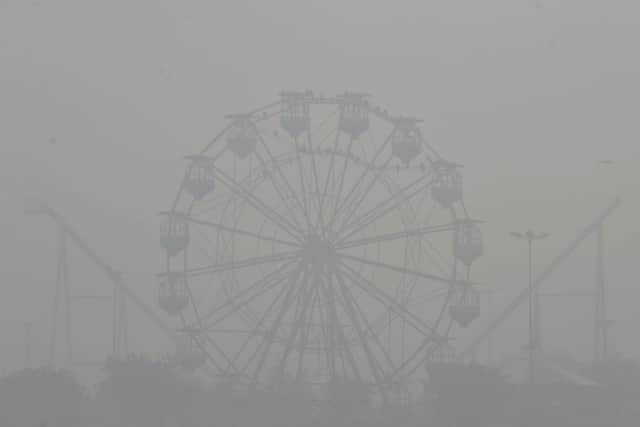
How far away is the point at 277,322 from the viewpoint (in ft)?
209

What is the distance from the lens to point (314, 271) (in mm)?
65312

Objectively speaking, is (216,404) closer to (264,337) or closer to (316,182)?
(264,337)

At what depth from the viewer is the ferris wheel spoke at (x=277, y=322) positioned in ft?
210

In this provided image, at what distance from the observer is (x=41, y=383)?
7275cm

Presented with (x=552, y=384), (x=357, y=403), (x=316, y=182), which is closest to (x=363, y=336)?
(x=357, y=403)

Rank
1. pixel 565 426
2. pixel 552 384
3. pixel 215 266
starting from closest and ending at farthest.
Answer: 1. pixel 565 426
2. pixel 215 266
3. pixel 552 384

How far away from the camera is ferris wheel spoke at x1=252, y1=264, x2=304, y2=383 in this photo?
63.9m

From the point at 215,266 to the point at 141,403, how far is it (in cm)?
814

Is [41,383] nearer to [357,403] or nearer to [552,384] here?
A: [357,403]

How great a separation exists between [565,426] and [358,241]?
41.0ft

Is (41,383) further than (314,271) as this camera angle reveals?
Yes

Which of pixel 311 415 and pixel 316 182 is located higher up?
pixel 316 182

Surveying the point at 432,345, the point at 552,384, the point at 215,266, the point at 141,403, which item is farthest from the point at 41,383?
the point at 552,384

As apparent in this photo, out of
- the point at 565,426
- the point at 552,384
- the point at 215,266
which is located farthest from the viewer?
the point at 552,384
